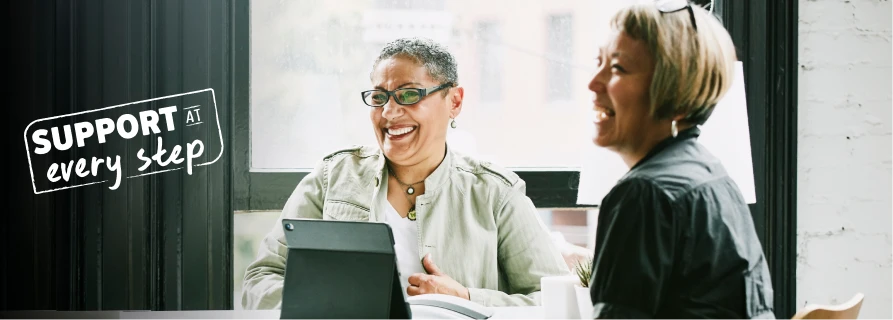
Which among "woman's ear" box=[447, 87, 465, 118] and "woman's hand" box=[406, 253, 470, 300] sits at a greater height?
"woman's ear" box=[447, 87, 465, 118]

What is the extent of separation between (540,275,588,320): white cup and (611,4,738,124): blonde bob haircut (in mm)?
426

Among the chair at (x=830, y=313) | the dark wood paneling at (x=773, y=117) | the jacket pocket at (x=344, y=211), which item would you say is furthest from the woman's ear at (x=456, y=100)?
the chair at (x=830, y=313)

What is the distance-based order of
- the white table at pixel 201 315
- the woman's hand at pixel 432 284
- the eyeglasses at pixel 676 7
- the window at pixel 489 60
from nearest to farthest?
the eyeglasses at pixel 676 7, the white table at pixel 201 315, the woman's hand at pixel 432 284, the window at pixel 489 60

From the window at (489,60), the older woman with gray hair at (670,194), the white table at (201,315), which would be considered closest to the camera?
the older woman with gray hair at (670,194)

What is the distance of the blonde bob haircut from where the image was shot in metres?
1.56

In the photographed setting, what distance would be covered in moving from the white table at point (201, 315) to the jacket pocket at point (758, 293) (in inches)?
19.9

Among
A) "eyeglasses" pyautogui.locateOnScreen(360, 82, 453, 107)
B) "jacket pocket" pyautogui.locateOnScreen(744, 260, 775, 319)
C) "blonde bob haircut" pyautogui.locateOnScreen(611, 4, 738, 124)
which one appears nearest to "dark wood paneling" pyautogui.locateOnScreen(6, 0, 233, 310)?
"eyeglasses" pyautogui.locateOnScreen(360, 82, 453, 107)

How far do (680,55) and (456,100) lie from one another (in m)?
0.70

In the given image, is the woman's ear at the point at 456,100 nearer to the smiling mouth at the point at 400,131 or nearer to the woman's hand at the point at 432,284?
the smiling mouth at the point at 400,131

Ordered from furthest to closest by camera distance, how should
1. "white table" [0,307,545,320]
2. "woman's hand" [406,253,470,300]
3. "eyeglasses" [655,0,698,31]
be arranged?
"woman's hand" [406,253,470,300], "white table" [0,307,545,320], "eyeglasses" [655,0,698,31]

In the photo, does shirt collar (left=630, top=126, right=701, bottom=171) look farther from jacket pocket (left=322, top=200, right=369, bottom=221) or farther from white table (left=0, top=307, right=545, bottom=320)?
jacket pocket (left=322, top=200, right=369, bottom=221)

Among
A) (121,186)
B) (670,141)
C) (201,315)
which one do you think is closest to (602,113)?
(670,141)

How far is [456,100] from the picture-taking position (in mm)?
2090

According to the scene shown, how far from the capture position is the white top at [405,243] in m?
2.02
